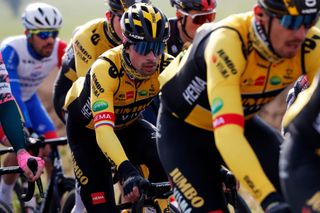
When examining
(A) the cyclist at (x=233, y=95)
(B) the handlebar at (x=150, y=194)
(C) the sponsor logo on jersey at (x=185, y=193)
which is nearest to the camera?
(A) the cyclist at (x=233, y=95)

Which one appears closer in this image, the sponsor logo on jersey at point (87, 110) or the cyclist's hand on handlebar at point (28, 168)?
the cyclist's hand on handlebar at point (28, 168)

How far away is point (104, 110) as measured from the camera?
24.0 ft

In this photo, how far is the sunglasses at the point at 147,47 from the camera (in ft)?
24.5

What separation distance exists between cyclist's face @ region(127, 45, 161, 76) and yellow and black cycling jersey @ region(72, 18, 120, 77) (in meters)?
2.23

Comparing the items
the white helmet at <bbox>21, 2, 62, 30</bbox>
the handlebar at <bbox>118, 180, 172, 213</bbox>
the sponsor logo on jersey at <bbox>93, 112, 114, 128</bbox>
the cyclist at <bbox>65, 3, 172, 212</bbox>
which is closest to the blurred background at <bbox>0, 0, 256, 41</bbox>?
the white helmet at <bbox>21, 2, 62, 30</bbox>

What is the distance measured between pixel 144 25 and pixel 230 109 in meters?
2.30

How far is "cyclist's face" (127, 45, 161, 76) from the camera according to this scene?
743 cm

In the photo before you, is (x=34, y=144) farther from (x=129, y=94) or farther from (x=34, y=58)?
(x=34, y=58)

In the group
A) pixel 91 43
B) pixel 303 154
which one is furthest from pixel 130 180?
pixel 91 43

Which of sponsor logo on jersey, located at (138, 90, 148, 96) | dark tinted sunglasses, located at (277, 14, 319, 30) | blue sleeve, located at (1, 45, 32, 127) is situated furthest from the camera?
blue sleeve, located at (1, 45, 32, 127)

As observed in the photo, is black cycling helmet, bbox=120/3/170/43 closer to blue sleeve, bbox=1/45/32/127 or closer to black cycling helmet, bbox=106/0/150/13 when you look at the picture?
black cycling helmet, bbox=106/0/150/13

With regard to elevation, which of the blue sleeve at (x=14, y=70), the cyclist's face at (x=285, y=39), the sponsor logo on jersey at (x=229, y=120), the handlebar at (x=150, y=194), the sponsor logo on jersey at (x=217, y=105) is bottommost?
the blue sleeve at (x=14, y=70)

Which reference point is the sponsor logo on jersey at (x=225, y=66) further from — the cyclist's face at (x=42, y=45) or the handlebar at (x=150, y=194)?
the cyclist's face at (x=42, y=45)

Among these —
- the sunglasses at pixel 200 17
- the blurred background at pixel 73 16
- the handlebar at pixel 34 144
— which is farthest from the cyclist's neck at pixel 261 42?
the blurred background at pixel 73 16
